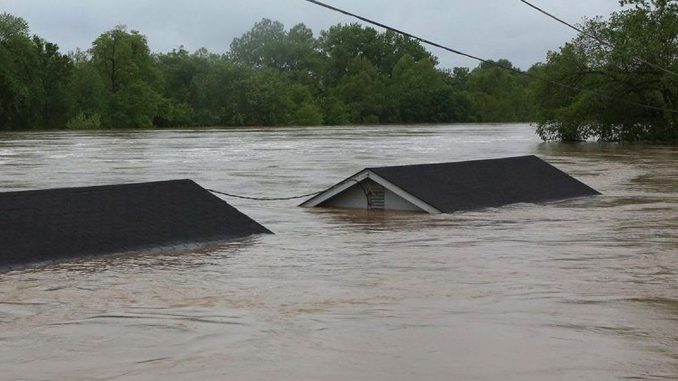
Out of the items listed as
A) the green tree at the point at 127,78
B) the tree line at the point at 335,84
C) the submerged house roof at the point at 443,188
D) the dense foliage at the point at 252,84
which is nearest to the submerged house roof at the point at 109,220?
the submerged house roof at the point at 443,188

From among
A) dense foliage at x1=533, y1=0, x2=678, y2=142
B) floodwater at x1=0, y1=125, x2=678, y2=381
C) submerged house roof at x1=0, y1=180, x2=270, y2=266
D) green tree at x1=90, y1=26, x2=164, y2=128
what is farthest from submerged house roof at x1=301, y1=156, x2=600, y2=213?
green tree at x1=90, y1=26, x2=164, y2=128

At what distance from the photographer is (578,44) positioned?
61344 mm

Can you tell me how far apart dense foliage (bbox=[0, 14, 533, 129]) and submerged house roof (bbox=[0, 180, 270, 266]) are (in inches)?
3020

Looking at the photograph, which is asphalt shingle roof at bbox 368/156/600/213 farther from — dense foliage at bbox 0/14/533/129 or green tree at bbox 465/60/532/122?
green tree at bbox 465/60/532/122

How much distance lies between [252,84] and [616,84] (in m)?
60.8

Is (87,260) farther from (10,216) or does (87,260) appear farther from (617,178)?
(617,178)

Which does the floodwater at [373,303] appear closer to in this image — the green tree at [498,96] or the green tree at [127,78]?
the green tree at [127,78]

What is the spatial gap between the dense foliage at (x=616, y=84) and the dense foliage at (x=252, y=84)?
4680 centimetres

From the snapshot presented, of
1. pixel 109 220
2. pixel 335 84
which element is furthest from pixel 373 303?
pixel 335 84

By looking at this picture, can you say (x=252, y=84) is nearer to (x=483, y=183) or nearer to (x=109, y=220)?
(x=483, y=183)

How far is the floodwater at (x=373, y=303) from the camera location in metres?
9.65

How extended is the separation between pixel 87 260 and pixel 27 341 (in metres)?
5.03

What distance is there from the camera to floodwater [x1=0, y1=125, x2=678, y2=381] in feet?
31.7

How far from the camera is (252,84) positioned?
380ft
